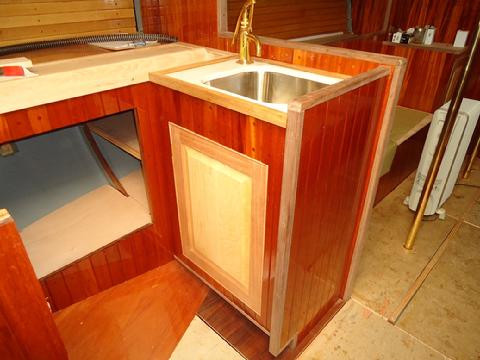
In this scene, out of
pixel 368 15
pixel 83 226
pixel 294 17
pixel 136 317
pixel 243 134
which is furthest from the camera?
pixel 368 15

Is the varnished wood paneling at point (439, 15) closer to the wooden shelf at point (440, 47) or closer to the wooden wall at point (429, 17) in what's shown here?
the wooden wall at point (429, 17)

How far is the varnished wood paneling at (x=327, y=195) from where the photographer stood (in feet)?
3.37

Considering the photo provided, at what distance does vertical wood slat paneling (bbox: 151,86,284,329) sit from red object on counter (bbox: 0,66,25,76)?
0.48m

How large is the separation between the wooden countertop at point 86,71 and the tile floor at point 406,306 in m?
1.11

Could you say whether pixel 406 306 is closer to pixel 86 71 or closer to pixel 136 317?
pixel 136 317

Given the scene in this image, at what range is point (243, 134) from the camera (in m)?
1.11

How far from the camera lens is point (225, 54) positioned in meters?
1.66

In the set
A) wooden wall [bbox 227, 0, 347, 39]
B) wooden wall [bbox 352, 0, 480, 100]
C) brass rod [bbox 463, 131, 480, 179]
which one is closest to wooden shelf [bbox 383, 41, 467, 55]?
wooden wall [bbox 352, 0, 480, 100]

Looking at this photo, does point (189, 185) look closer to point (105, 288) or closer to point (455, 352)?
point (105, 288)

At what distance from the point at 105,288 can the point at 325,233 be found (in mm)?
1126

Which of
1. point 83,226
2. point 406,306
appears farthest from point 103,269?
point 406,306

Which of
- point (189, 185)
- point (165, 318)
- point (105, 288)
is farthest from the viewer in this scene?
point (105, 288)

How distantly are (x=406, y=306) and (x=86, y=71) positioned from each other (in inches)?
Answer: 68.7

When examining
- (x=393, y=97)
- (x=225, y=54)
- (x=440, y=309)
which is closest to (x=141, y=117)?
(x=225, y=54)
